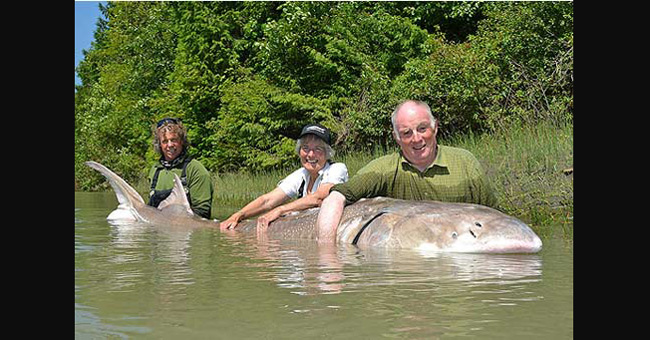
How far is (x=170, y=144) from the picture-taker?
9.75 metres

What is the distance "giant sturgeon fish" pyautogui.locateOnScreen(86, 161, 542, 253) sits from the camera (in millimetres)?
5859

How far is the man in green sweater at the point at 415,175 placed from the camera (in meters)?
6.54

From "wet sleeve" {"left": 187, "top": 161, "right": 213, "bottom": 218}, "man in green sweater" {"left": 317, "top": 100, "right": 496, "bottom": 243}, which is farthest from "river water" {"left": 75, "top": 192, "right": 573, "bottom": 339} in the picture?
"wet sleeve" {"left": 187, "top": 161, "right": 213, "bottom": 218}

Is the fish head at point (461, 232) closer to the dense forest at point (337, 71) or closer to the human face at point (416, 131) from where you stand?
the human face at point (416, 131)

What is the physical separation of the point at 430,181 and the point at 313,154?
1695 millimetres

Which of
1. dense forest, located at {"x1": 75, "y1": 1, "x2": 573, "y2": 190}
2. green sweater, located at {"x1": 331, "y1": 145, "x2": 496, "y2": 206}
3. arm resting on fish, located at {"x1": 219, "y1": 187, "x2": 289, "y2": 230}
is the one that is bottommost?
arm resting on fish, located at {"x1": 219, "y1": 187, "x2": 289, "y2": 230}

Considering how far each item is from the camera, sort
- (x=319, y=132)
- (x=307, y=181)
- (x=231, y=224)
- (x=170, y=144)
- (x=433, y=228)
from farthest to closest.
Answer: (x=170, y=144) < (x=307, y=181) < (x=231, y=224) < (x=319, y=132) < (x=433, y=228)

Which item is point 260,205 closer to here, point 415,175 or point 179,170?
point 179,170

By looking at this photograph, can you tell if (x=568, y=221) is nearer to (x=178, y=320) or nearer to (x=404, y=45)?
(x=178, y=320)

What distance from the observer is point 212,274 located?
5.00 metres

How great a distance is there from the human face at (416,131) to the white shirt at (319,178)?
1.41 meters

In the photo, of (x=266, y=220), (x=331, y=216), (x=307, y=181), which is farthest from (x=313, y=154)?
(x=331, y=216)

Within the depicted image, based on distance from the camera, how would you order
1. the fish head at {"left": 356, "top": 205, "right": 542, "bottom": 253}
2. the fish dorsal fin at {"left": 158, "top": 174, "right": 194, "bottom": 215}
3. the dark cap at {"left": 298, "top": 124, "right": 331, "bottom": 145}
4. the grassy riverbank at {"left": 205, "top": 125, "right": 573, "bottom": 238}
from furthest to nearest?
1. the grassy riverbank at {"left": 205, "top": 125, "right": 573, "bottom": 238}
2. the fish dorsal fin at {"left": 158, "top": 174, "right": 194, "bottom": 215}
3. the dark cap at {"left": 298, "top": 124, "right": 331, "bottom": 145}
4. the fish head at {"left": 356, "top": 205, "right": 542, "bottom": 253}

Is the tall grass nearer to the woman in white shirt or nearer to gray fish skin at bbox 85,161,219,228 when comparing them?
the woman in white shirt
